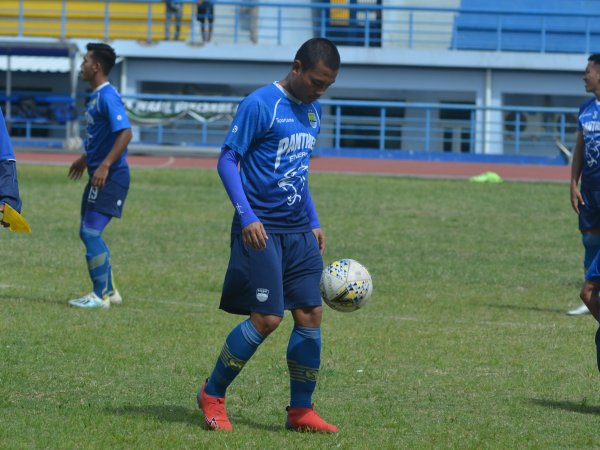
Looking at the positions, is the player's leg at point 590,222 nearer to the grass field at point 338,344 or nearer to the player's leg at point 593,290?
the grass field at point 338,344

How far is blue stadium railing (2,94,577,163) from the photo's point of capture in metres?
33.0

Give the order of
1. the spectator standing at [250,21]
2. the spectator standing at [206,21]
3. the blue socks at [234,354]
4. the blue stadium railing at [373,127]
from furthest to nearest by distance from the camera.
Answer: the spectator standing at [250,21] < the spectator standing at [206,21] < the blue stadium railing at [373,127] < the blue socks at [234,354]

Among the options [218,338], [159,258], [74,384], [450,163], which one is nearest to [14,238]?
[159,258]

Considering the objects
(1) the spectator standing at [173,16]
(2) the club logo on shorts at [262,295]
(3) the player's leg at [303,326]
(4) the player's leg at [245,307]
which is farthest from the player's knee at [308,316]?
(1) the spectator standing at [173,16]

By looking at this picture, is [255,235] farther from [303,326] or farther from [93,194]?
[93,194]

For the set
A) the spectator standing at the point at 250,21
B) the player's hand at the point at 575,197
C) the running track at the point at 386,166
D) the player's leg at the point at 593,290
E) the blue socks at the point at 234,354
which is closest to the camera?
the blue socks at the point at 234,354

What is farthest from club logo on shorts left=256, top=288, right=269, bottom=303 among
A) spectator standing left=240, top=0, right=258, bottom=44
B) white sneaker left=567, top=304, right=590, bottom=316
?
spectator standing left=240, top=0, right=258, bottom=44

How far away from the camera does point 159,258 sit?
47.8 ft

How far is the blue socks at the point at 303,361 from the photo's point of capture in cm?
661

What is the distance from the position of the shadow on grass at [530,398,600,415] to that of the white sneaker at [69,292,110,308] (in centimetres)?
456

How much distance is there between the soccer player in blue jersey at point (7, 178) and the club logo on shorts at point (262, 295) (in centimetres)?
135

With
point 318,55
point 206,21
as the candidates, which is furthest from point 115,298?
point 206,21

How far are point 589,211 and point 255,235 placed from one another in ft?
17.2

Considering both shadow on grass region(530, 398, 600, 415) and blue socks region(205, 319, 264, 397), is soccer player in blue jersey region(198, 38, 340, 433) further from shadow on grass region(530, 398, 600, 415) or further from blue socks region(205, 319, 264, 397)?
shadow on grass region(530, 398, 600, 415)
